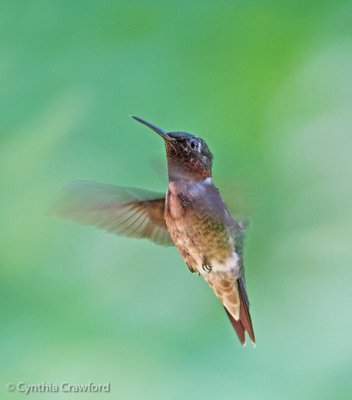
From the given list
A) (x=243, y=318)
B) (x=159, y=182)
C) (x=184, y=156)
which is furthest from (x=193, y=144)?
(x=159, y=182)

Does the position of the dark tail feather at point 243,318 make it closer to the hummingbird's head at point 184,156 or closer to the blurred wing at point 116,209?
the blurred wing at point 116,209

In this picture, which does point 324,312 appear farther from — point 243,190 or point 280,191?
point 243,190

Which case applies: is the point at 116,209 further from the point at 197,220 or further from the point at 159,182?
the point at 159,182

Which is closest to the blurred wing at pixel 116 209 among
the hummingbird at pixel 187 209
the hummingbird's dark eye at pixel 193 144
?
the hummingbird at pixel 187 209

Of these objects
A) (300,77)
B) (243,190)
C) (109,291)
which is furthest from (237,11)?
(243,190)

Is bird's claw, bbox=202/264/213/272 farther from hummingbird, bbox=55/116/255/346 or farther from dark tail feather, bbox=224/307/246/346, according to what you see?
dark tail feather, bbox=224/307/246/346

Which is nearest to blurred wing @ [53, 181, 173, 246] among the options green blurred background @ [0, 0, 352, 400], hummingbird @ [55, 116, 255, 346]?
hummingbird @ [55, 116, 255, 346]

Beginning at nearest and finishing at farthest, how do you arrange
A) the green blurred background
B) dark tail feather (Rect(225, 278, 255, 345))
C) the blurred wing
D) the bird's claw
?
the blurred wing → the bird's claw → dark tail feather (Rect(225, 278, 255, 345)) → the green blurred background

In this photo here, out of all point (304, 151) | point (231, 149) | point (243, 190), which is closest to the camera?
point (243, 190)
